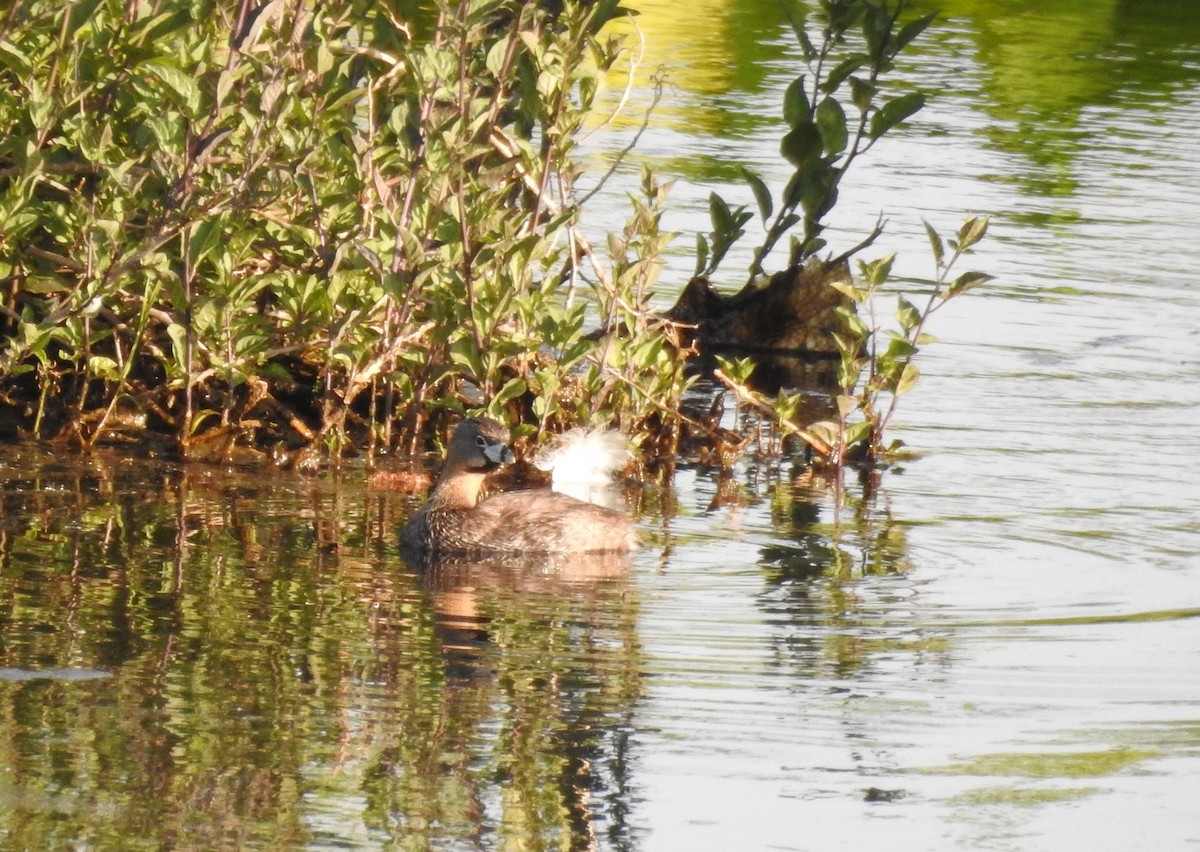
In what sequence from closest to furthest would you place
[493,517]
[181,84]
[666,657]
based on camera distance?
[666,657] < [181,84] < [493,517]

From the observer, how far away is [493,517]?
8.66 meters

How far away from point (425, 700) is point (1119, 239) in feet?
36.4

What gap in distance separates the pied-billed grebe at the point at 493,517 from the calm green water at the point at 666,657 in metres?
0.16

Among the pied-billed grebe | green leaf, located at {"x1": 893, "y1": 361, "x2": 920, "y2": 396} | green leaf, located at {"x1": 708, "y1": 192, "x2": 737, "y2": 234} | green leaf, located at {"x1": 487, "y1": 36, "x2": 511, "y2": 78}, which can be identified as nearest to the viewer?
the pied-billed grebe

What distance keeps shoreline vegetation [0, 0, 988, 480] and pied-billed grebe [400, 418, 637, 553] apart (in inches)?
19.3

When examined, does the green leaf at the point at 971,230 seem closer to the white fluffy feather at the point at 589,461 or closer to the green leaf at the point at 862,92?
the green leaf at the point at 862,92

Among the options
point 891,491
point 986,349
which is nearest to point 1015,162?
point 986,349

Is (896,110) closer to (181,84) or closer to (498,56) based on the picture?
(498,56)

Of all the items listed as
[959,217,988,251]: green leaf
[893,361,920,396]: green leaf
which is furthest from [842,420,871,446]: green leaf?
[959,217,988,251]: green leaf

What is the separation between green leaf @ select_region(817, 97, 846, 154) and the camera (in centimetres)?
1148

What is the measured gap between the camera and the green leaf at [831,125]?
1148cm

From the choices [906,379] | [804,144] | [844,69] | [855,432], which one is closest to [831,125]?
[804,144]

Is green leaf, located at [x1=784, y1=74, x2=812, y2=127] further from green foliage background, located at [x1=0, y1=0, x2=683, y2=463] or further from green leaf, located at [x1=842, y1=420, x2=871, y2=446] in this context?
green leaf, located at [x1=842, y1=420, x2=871, y2=446]

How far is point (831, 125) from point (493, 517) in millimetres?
3916
